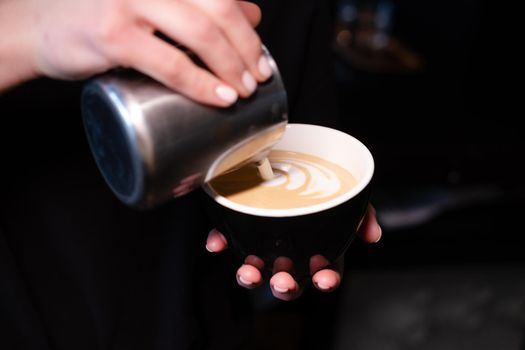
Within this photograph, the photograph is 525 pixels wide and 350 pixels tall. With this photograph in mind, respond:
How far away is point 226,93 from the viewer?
1.62 feet

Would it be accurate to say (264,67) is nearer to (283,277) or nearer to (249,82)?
(249,82)

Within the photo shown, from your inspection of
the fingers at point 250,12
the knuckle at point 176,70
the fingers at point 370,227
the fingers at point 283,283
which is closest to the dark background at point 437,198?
the fingers at point 370,227

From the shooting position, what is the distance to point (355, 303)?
153 cm

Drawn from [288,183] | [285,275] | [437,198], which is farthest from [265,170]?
[437,198]

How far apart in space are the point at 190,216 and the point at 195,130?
1.55ft

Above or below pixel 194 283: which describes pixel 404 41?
below

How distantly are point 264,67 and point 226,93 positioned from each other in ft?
0.20

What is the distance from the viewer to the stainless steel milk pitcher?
1.57 ft

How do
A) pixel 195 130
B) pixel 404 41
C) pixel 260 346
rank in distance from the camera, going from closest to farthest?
1. pixel 195 130
2. pixel 260 346
3. pixel 404 41

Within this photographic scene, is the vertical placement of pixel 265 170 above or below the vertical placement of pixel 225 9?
below

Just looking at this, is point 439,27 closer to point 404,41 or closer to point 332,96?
point 404,41

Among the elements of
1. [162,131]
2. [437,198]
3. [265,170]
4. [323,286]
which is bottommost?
[437,198]

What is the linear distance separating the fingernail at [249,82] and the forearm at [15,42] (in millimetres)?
230

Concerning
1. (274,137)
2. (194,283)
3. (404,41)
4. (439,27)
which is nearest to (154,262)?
(194,283)
